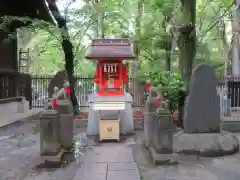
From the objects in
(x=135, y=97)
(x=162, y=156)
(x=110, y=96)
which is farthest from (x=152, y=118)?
(x=135, y=97)

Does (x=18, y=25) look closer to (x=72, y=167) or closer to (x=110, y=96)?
(x=110, y=96)

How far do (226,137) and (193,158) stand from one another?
131 cm

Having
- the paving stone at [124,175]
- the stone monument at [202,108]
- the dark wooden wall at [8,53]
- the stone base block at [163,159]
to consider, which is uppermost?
the dark wooden wall at [8,53]

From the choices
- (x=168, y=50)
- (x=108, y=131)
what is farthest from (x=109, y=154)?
(x=168, y=50)

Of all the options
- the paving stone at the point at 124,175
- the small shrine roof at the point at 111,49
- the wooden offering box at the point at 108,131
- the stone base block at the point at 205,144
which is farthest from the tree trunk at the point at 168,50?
the paving stone at the point at 124,175

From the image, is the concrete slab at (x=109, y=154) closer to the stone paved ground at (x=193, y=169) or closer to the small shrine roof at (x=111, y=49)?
the stone paved ground at (x=193, y=169)

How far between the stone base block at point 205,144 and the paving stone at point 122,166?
1.66 metres

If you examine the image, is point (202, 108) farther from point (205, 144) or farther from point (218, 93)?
point (218, 93)

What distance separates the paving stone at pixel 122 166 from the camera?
6.45 metres

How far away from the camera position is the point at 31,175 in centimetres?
616

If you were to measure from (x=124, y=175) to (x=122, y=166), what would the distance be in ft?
2.14

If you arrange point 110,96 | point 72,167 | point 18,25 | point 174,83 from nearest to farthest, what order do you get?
point 72,167 → point 110,96 → point 174,83 → point 18,25

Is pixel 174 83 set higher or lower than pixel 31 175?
higher

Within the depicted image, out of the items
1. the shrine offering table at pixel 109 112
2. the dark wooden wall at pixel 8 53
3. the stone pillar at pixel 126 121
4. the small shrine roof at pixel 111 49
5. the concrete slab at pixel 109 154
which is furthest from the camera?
the dark wooden wall at pixel 8 53
